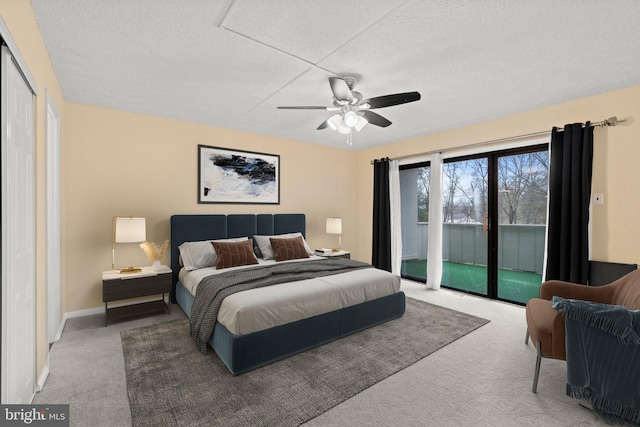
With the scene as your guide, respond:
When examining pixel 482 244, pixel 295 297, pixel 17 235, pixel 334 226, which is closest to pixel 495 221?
pixel 482 244

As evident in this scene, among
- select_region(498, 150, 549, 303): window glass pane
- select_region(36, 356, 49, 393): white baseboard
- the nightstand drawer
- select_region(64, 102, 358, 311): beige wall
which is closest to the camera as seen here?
select_region(36, 356, 49, 393): white baseboard

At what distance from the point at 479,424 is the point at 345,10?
9.07 feet

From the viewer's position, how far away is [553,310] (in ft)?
7.18

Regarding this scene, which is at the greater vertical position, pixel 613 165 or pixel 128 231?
pixel 613 165

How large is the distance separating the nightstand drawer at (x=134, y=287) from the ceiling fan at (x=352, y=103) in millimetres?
2550

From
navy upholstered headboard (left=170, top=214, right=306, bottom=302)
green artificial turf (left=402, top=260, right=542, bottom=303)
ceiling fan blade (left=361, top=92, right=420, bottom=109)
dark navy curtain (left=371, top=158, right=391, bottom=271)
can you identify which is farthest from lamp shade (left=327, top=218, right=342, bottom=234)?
→ ceiling fan blade (left=361, top=92, right=420, bottom=109)

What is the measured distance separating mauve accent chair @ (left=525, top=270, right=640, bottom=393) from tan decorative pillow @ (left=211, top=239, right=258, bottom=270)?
120 inches

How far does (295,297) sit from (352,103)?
6.56 feet

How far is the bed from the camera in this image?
2334 millimetres

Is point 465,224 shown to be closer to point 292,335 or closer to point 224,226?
point 292,335

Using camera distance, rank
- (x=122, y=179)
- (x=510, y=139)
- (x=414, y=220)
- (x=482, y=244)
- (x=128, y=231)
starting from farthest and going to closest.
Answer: (x=414, y=220), (x=482, y=244), (x=510, y=139), (x=122, y=179), (x=128, y=231)

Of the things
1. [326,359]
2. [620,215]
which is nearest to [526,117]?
[620,215]

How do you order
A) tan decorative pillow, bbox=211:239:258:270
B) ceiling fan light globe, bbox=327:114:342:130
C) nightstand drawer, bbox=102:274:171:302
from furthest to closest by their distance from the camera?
tan decorative pillow, bbox=211:239:258:270, nightstand drawer, bbox=102:274:171:302, ceiling fan light globe, bbox=327:114:342:130

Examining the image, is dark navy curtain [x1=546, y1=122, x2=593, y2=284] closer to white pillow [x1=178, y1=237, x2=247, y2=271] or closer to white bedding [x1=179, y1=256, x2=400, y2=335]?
white bedding [x1=179, y1=256, x2=400, y2=335]
